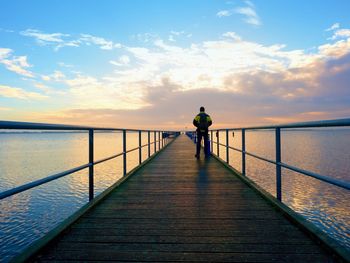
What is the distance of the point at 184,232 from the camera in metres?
2.85

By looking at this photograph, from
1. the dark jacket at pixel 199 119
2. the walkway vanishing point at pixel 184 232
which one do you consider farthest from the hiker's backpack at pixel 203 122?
the walkway vanishing point at pixel 184 232

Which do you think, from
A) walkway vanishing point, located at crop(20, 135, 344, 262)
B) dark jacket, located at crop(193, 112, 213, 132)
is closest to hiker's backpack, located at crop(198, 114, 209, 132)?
dark jacket, located at crop(193, 112, 213, 132)

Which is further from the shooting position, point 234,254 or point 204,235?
point 204,235

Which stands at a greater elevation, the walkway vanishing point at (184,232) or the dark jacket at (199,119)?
the dark jacket at (199,119)

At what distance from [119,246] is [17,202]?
12680mm

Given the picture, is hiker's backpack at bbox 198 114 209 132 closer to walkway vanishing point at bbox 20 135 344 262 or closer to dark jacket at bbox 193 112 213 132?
dark jacket at bbox 193 112 213 132

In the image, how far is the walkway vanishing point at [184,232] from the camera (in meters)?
2.34

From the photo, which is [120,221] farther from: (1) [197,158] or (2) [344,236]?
(2) [344,236]

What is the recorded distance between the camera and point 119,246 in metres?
2.53

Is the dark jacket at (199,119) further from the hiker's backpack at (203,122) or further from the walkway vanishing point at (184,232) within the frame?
the walkway vanishing point at (184,232)

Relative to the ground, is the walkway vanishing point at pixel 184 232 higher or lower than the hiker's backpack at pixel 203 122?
lower

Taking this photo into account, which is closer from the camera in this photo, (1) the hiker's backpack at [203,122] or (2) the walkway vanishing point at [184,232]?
(2) the walkway vanishing point at [184,232]

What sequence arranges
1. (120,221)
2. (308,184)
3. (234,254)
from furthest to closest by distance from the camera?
1. (308,184)
2. (120,221)
3. (234,254)

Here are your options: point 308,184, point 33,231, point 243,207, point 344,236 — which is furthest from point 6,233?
point 308,184
